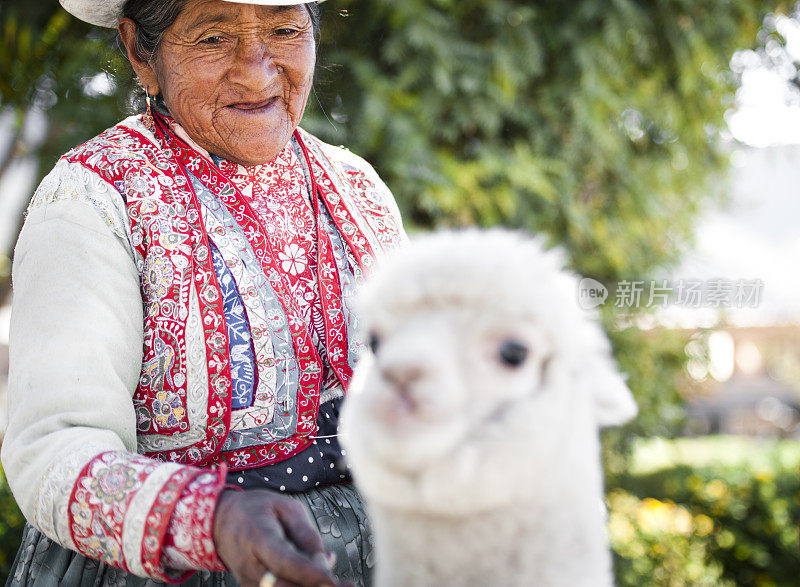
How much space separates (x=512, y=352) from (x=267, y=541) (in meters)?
0.41

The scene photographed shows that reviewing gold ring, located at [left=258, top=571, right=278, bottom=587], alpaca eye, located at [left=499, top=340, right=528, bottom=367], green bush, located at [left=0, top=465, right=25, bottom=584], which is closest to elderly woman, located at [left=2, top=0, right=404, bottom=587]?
gold ring, located at [left=258, top=571, right=278, bottom=587]

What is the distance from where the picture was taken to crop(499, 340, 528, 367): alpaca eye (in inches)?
33.7

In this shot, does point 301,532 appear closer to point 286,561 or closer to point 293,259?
point 286,561

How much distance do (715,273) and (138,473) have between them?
17.8 feet

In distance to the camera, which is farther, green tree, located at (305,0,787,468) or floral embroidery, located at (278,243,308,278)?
green tree, located at (305,0,787,468)

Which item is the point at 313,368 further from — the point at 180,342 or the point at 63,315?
the point at 63,315

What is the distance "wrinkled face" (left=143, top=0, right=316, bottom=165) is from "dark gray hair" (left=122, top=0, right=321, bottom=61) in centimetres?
2

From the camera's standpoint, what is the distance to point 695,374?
5.58 meters

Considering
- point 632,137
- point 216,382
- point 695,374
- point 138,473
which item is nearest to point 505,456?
point 138,473

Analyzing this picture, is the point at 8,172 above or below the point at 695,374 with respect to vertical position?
above

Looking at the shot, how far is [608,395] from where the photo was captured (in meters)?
0.95

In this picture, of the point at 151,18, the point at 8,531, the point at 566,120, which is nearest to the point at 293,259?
the point at 151,18

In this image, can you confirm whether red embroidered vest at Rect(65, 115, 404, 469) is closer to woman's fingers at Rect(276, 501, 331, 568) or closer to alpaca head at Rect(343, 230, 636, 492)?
woman's fingers at Rect(276, 501, 331, 568)

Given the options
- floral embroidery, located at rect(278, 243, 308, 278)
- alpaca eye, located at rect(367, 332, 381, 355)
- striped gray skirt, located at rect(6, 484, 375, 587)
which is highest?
alpaca eye, located at rect(367, 332, 381, 355)
